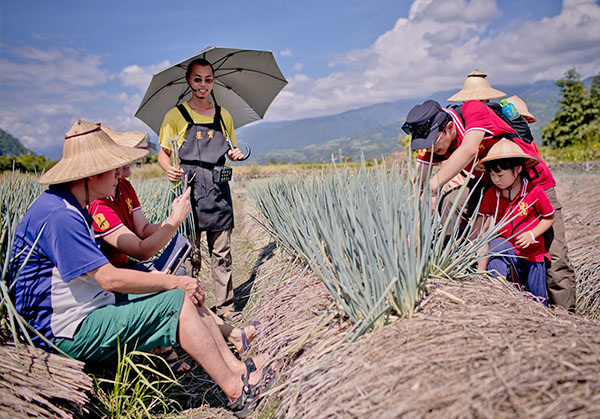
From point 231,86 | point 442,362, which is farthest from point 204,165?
point 442,362

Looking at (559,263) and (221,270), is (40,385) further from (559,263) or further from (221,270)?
(559,263)

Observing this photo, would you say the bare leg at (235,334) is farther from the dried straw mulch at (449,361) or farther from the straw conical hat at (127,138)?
the straw conical hat at (127,138)

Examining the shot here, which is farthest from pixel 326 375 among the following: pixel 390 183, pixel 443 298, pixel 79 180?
pixel 79 180

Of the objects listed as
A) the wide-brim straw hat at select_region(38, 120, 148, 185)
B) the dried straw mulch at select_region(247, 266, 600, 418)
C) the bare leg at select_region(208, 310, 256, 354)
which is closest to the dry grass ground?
the dried straw mulch at select_region(247, 266, 600, 418)

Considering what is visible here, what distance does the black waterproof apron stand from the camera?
261 centimetres

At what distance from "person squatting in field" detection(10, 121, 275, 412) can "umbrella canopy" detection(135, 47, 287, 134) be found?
4.28 ft

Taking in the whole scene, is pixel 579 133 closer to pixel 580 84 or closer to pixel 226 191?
pixel 580 84

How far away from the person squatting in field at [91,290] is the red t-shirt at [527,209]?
5.47 feet

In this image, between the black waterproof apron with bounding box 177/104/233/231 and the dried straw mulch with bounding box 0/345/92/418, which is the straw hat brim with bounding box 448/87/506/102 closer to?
the black waterproof apron with bounding box 177/104/233/231

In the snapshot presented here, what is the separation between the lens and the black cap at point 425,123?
6.49 feet

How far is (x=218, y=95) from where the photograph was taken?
341cm

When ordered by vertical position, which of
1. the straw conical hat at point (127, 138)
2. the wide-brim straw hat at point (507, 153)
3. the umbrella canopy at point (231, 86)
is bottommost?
the wide-brim straw hat at point (507, 153)

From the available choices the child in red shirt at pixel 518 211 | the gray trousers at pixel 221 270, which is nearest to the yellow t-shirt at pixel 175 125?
the gray trousers at pixel 221 270

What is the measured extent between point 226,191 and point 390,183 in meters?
1.52
